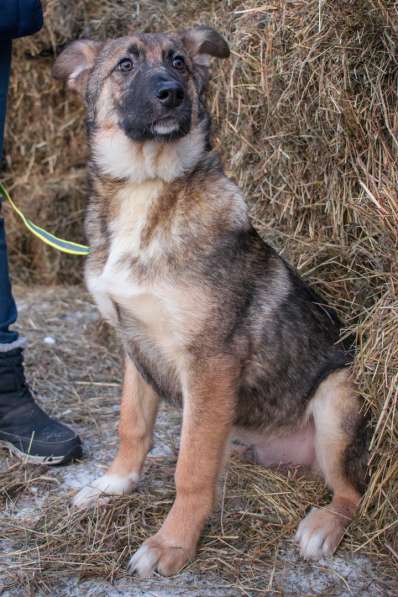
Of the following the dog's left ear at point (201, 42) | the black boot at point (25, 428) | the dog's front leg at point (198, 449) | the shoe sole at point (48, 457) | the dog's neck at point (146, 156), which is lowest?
the shoe sole at point (48, 457)

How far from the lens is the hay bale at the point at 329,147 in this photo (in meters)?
3.16

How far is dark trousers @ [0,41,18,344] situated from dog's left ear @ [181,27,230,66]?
81 cm

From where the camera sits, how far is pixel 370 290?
138 inches

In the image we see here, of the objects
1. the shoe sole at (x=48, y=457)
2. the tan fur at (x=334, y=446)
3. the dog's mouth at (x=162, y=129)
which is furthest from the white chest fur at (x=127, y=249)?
the tan fur at (x=334, y=446)

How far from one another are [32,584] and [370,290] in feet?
6.33

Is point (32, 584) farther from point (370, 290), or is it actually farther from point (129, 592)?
point (370, 290)

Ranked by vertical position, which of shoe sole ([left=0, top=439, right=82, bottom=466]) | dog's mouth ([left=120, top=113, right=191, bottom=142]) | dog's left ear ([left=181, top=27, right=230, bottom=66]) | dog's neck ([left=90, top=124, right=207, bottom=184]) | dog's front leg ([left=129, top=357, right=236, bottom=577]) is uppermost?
dog's left ear ([left=181, top=27, right=230, bottom=66])

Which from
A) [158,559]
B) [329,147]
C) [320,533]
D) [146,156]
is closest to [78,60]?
[146,156]

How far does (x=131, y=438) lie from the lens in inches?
133

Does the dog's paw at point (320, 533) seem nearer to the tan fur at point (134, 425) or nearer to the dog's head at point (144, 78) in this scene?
the tan fur at point (134, 425)

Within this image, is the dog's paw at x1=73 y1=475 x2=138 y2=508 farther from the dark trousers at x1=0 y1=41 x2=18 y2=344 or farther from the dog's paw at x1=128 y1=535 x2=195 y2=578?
the dark trousers at x1=0 y1=41 x2=18 y2=344

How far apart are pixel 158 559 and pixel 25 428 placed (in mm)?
1162

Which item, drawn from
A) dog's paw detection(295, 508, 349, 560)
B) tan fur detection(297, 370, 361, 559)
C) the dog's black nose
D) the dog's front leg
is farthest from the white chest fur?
dog's paw detection(295, 508, 349, 560)

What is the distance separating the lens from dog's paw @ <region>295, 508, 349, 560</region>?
297cm
